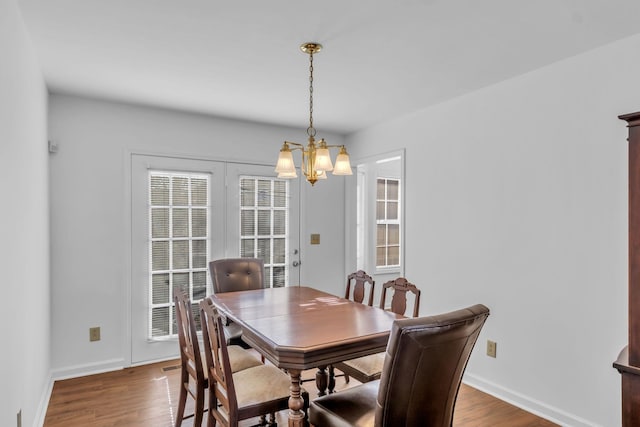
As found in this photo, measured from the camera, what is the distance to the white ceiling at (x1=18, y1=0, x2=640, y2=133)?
195 cm

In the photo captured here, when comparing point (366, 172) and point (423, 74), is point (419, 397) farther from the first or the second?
point (366, 172)

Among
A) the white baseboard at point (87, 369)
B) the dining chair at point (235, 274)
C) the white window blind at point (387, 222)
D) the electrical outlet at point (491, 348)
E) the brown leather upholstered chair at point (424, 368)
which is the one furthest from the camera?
the white window blind at point (387, 222)

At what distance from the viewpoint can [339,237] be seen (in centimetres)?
478

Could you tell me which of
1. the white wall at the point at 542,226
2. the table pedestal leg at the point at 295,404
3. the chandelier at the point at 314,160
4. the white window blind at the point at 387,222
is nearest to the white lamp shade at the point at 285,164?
the chandelier at the point at 314,160

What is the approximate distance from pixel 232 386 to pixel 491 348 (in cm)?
212

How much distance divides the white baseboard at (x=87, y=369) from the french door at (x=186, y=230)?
0.49 ft

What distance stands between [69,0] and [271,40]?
1.00 metres

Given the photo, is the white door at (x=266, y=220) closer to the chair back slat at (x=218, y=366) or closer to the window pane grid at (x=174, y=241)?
the window pane grid at (x=174, y=241)

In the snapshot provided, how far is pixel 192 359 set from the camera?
7.38 ft

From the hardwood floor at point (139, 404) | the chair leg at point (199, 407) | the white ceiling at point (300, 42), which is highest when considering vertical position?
the white ceiling at point (300, 42)

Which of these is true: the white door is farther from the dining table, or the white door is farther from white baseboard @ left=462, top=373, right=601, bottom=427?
white baseboard @ left=462, top=373, right=601, bottom=427

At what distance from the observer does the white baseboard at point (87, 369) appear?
3273mm

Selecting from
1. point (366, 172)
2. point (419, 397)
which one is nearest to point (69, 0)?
point (419, 397)

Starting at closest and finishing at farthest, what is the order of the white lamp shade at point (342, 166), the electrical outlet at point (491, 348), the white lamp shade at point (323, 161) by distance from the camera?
the white lamp shade at point (323, 161) → the white lamp shade at point (342, 166) → the electrical outlet at point (491, 348)
